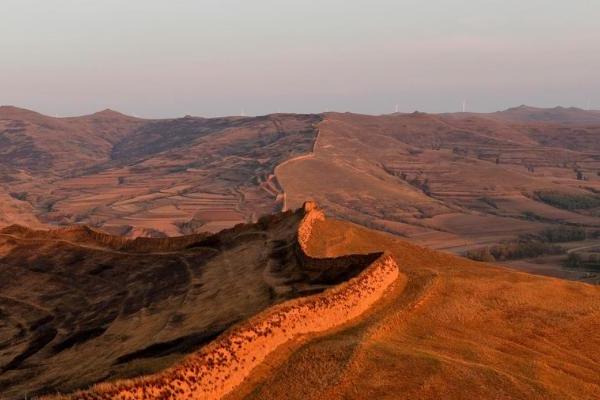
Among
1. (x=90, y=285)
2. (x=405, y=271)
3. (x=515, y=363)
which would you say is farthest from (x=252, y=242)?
(x=515, y=363)

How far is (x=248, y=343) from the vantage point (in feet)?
118

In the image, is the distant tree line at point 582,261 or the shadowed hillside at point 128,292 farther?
the distant tree line at point 582,261

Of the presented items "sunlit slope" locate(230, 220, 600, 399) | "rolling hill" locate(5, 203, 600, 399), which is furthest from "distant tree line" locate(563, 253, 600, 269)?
"sunlit slope" locate(230, 220, 600, 399)

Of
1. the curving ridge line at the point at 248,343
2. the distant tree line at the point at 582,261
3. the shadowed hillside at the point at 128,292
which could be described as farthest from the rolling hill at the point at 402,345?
the distant tree line at the point at 582,261

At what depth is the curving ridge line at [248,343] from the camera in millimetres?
30359

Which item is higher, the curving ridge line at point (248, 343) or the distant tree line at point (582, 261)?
the curving ridge line at point (248, 343)

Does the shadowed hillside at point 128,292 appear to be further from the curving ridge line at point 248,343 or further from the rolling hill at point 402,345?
the curving ridge line at point 248,343

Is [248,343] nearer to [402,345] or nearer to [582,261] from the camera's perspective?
[402,345]

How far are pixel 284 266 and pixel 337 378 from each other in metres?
31.6

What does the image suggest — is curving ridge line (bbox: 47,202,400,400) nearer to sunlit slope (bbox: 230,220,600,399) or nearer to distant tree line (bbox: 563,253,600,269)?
sunlit slope (bbox: 230,220,600,399)

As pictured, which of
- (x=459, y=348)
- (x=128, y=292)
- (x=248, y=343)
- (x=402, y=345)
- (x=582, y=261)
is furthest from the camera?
(x=582, y=261)

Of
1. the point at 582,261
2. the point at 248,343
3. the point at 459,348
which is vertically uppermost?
the point at 248,343

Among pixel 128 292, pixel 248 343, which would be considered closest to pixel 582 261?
pixel 128 292

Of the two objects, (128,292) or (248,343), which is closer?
(248,343)
